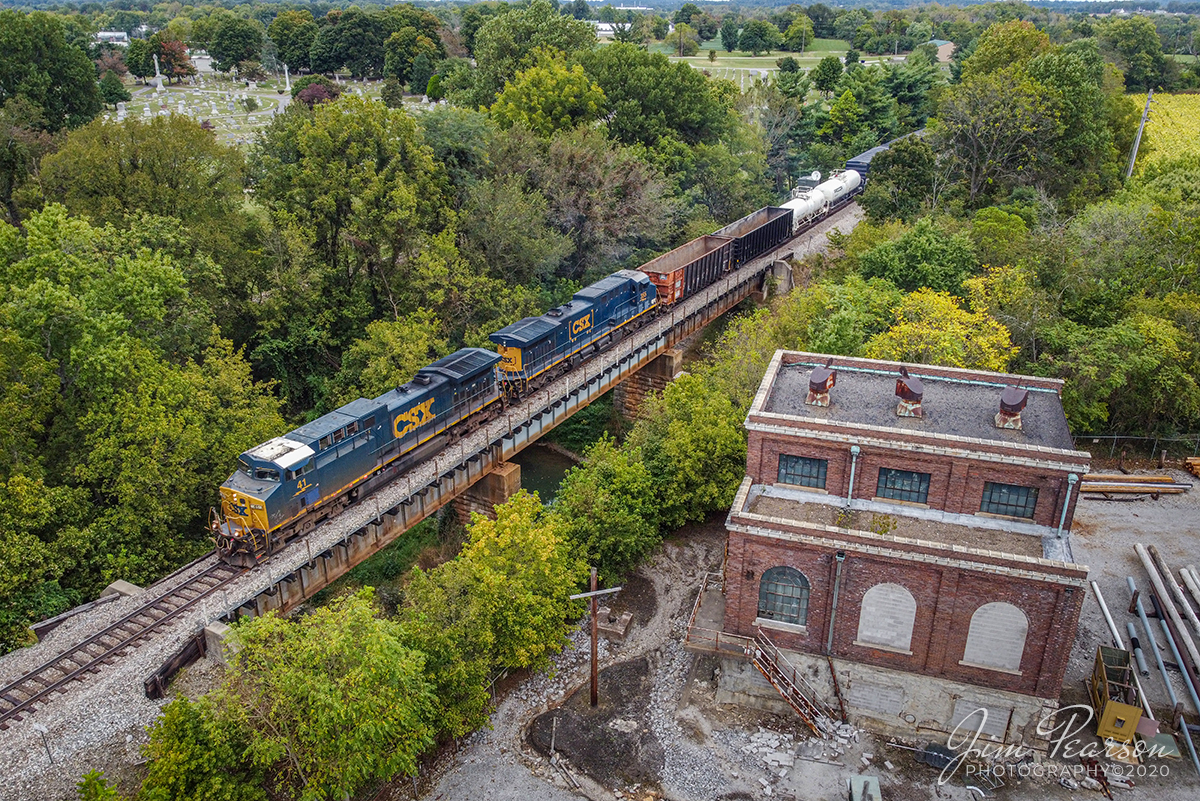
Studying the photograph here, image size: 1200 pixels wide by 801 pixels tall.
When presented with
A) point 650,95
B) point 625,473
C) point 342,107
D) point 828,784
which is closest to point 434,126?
point 342,107

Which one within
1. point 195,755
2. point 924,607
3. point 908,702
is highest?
point 924,607

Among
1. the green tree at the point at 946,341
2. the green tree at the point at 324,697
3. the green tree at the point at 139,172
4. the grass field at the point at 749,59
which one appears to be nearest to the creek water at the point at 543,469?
the green tree at the point at 946,341

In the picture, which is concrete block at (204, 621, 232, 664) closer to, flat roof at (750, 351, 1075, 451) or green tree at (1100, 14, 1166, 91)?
flat roof at (750, 351, 1075, 451)

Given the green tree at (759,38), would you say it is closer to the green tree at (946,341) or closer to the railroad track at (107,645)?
the green tree at (946,341)

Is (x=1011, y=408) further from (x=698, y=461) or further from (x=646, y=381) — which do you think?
(x=646, y=381)

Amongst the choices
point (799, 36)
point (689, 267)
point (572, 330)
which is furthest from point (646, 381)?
point (799, 36)

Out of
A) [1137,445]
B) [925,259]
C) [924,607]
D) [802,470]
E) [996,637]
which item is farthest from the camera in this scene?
[925,259]

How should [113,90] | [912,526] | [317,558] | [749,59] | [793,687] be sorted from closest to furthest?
[793,687] < [912,526] < [317,558] < [113,90] < [749,59]

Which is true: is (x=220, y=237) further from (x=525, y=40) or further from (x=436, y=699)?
(x=525, y=40)

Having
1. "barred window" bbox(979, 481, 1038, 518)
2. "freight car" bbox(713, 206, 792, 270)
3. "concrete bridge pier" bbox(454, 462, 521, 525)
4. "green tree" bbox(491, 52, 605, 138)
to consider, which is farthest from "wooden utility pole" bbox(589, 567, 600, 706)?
"green tree" bbox(491, 52, 605, 138)
